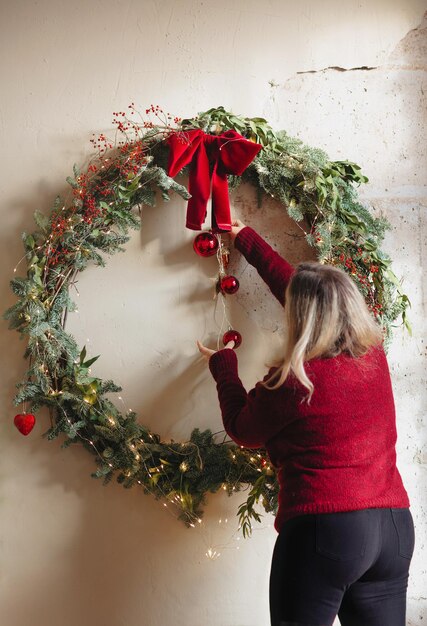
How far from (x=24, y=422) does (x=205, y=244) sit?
824 millimetres

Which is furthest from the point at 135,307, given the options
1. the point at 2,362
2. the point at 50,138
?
the point at 50,138

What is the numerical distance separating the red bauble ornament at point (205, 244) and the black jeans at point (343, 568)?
951 mm

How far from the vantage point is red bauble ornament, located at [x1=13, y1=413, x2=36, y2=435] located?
78.9 inches

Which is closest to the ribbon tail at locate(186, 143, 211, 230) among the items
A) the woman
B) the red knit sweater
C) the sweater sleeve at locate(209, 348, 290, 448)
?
the sweater sleeve at locate(209, 348, 290, 448)

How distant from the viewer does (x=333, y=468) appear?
1500mm

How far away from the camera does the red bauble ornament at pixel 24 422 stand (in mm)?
2004

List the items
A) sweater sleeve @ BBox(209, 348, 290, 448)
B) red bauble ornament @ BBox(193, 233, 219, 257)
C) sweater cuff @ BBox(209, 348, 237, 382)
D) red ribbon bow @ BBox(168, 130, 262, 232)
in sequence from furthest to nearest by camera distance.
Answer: red bauble ornament @ BBox(193, 233, 219, 257) → red ribbon bow @ BBox(168, 130, 262, 232) → sweater cuff @ BBox(209, 348, 237, 382) → sweater sleeve @ BBox(209, 348, 290, 448)

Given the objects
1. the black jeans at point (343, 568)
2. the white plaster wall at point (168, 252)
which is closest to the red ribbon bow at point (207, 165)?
the white plaster wall at point (168, 252)

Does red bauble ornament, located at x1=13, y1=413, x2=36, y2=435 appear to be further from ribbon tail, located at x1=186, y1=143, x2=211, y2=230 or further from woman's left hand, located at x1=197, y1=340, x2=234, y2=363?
ribbon tail, located at x1=186, y1=143, x2=211, y2=230

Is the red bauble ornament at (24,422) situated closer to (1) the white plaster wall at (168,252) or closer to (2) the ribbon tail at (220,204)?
(1) the white plaster wall at (168,252)

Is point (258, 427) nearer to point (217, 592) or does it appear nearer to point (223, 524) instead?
point (223, 524)

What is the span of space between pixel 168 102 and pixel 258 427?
1235mm

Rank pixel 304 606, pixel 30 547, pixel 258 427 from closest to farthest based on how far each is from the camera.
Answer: pixel 304 606, pixel 258 427, pixel 30 547

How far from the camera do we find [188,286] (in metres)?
2.20
